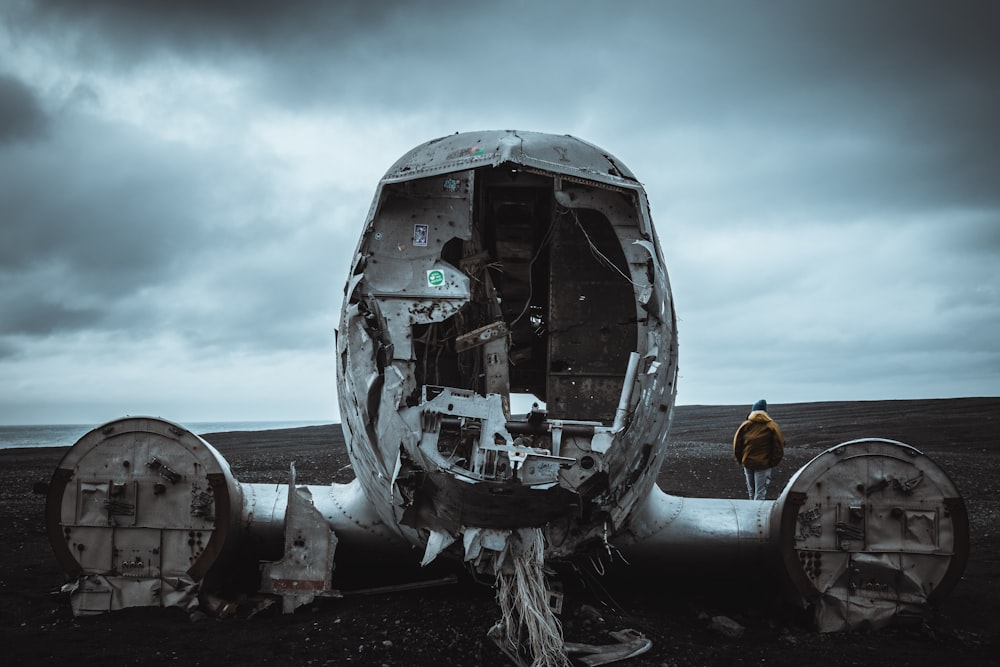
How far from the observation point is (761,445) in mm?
9523

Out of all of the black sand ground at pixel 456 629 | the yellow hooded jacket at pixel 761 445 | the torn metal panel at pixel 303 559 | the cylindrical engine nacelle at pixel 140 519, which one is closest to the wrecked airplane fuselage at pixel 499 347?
the torn metal panel at pixel 303 559

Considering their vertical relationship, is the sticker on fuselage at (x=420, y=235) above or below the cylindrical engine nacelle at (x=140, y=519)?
above

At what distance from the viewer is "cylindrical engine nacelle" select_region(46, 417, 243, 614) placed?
5.58 m

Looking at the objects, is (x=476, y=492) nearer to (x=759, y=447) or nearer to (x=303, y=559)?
(x=303, y=559)

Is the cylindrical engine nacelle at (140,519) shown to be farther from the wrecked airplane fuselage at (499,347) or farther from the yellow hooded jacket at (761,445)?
the yellow hooded jacket at (761,445)

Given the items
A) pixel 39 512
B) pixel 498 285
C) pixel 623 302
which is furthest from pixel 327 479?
pixel 623 302

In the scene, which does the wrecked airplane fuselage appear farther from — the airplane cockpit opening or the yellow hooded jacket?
the yellow hooded jacket

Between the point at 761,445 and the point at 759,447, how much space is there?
0.04 m

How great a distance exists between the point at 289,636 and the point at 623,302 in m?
4.49

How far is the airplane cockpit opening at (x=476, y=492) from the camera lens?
439 centimetres

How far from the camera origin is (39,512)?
11203 mm

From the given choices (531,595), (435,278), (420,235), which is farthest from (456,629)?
(420,235)

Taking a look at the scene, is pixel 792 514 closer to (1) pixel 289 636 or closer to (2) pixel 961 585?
(2) pixel 961 585

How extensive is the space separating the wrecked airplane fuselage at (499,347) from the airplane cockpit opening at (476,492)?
20mm
